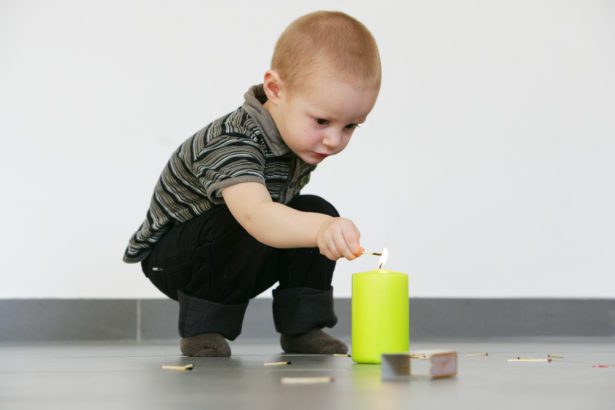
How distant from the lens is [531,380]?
0.95 metres

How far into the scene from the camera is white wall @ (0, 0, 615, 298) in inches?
89.2

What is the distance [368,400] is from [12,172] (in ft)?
5.63

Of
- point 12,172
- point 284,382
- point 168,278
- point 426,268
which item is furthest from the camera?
point 426,268

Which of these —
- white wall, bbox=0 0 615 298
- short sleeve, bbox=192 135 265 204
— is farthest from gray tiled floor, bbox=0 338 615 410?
white wall, bbox=0 0 615 298

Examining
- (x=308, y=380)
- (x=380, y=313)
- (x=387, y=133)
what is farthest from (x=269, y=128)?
(x=387, y=133)

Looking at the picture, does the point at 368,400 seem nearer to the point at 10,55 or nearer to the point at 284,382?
the point at 284,382

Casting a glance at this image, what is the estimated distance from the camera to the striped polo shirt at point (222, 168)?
1312mm

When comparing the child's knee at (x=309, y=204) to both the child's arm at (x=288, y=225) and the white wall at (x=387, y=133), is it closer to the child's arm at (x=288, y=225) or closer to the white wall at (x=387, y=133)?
the child's arm at (x=288, y=225)

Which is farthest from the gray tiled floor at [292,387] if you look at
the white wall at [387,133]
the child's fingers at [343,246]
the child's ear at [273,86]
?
the white wall at [387,133]

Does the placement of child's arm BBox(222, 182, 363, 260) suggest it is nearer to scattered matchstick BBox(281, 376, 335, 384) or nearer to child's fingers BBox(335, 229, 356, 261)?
child's fingers BBox(335, 229, 356, 261)

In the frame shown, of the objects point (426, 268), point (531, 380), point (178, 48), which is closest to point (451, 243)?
point (426, 268)

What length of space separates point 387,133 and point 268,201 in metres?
1.24

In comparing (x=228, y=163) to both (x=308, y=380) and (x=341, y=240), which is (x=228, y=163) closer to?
(x=341, y=240)

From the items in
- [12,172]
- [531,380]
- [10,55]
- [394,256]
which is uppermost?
[10,55]
